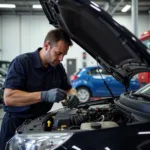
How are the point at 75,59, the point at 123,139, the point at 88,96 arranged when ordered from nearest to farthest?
the point at 123,139, the point at 88,96, the point at 75,59

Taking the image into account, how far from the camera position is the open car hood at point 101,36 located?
4.95 feet

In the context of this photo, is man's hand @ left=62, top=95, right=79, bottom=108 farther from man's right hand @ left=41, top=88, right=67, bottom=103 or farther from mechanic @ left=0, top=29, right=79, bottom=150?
man's right hand @ left=41, top=88, right=67, bottom=103

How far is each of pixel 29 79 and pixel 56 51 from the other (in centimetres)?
34

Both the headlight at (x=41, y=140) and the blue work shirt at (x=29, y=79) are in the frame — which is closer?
the headlight at (x=41, y=140)

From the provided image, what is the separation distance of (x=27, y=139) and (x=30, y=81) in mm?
809

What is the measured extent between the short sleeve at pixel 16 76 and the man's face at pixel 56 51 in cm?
24

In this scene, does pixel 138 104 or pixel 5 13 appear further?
pixel 5 13

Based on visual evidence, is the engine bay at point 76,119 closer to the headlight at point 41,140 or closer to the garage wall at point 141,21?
the headlight at point 41,140

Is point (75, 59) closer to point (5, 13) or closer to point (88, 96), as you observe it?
point (5, 13)

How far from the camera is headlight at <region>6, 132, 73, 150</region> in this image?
52.2 inches

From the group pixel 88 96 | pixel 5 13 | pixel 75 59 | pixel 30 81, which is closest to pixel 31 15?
pixel 5 13

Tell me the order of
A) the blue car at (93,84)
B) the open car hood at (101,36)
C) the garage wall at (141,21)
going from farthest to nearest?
1. the garage wall at (141,21)
2. the blue car at (93,84)
3. the open car hood at (101,36)

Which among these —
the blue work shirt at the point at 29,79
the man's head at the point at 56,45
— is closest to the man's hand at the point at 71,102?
the blue work shirt at the point at 29,79

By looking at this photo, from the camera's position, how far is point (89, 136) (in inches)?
50.9
